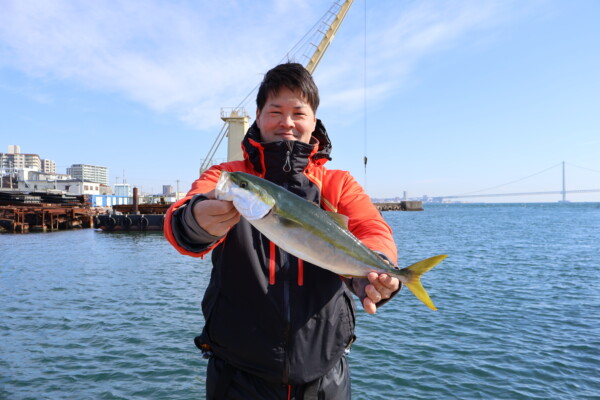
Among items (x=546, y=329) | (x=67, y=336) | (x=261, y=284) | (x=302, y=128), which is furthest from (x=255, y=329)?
(x=546, y=329)

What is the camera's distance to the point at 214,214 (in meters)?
2.52

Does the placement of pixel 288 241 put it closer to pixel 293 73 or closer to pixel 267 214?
pixel 267 214

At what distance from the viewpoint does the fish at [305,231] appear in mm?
2674

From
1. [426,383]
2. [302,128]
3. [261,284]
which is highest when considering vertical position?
[302,128]

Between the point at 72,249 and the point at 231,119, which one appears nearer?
the point at 72,249

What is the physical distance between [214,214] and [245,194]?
256mm

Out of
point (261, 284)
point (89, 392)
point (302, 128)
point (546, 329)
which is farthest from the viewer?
point (546, 329)

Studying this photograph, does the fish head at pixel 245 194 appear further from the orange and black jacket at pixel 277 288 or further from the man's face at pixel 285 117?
the man's face at pixel 285 117

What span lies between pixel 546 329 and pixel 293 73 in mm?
13705

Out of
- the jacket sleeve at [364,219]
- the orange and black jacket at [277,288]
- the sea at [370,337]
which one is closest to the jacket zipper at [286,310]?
the orange and black jacket at [277,288]

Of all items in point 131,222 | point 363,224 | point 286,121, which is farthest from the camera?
point 131,222

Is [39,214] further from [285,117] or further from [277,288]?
[277,288]

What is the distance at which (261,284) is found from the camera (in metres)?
2.92

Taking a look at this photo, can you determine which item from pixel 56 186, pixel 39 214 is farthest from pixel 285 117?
pixel 56 186
